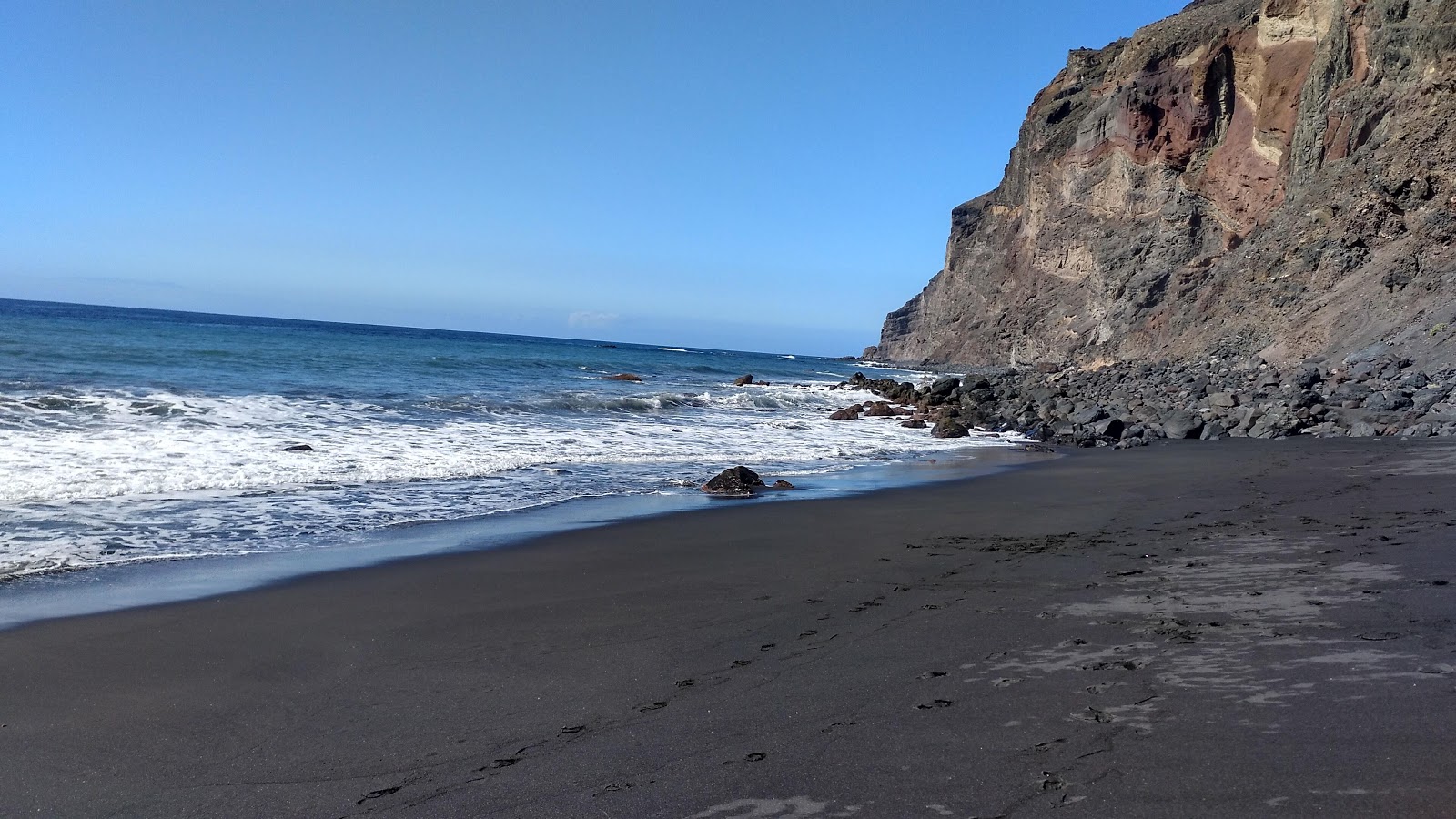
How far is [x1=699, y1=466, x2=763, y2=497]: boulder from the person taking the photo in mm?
10149

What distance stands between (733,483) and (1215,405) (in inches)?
489

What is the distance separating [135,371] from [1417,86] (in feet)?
115

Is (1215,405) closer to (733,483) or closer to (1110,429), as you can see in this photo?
(1110,429)

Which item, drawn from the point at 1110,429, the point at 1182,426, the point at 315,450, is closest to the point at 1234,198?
the point at 1182,426

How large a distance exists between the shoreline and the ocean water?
21cm

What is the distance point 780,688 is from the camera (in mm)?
3701

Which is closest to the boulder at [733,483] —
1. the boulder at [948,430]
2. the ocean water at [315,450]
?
the ocean water at [315,450]

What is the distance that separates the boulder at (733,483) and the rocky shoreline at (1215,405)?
819 centimetres

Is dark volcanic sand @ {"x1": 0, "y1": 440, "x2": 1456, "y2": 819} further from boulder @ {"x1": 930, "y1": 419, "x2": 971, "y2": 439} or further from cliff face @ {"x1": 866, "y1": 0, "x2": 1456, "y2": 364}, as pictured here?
cliff face @ {"x1": 866, "y1": 0, "x2": 1456, "y2": 364}

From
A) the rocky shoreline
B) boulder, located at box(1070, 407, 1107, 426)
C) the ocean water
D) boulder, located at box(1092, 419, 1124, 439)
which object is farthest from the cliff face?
the ocean water

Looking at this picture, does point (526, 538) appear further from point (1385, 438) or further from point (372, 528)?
point (1385, 438)

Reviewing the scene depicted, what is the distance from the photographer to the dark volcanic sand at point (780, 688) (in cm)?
275

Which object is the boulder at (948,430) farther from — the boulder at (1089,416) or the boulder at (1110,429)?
the boulder at (1110,429)

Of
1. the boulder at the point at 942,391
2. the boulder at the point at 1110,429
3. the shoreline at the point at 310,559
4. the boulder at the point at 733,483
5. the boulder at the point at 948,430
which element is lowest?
the shoreline at the point at 310,559
